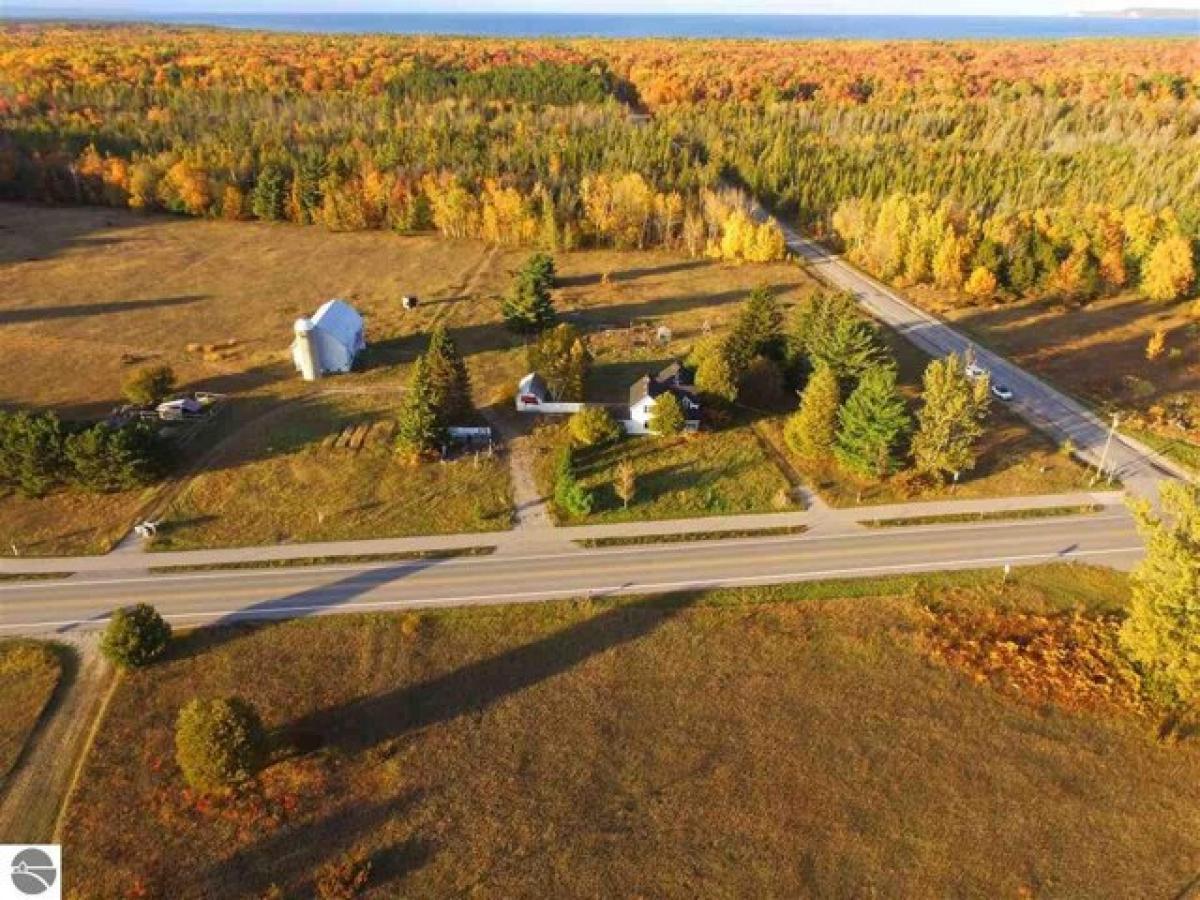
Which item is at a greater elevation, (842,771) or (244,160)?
(244,160)

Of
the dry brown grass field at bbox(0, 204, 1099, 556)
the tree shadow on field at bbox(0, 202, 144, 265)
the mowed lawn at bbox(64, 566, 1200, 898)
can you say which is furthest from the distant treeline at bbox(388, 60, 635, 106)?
the mowed lawn at bbox(64, 566, 1200, 898)

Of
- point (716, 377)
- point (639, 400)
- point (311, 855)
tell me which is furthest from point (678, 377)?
point (311, 855)

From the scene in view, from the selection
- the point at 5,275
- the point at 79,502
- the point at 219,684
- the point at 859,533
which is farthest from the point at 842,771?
the point at 5,275

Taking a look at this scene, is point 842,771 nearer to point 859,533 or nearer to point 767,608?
point 767,608

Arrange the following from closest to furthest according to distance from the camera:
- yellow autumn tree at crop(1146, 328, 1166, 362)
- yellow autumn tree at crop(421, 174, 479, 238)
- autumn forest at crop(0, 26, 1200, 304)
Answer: yellow autumn tree at crop(1146, 328, 1166, 362) → autumn forest at crop(0, 26, 1200, 304) → yellow autumn tree at crop(421, 174, 479, 238)

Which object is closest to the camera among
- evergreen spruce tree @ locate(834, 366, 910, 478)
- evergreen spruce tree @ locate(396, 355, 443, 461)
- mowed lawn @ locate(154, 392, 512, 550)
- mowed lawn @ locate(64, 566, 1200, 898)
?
mowed lawn @ locate(64, 566, 1200, 898)

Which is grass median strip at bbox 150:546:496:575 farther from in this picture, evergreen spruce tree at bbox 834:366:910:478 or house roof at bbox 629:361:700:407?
evergreen spruce tree at bbox 834:366:910:478

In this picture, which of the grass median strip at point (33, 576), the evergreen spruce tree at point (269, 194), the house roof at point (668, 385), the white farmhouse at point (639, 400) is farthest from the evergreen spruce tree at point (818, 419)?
the evergreen spruce tree at point (269, 194)
